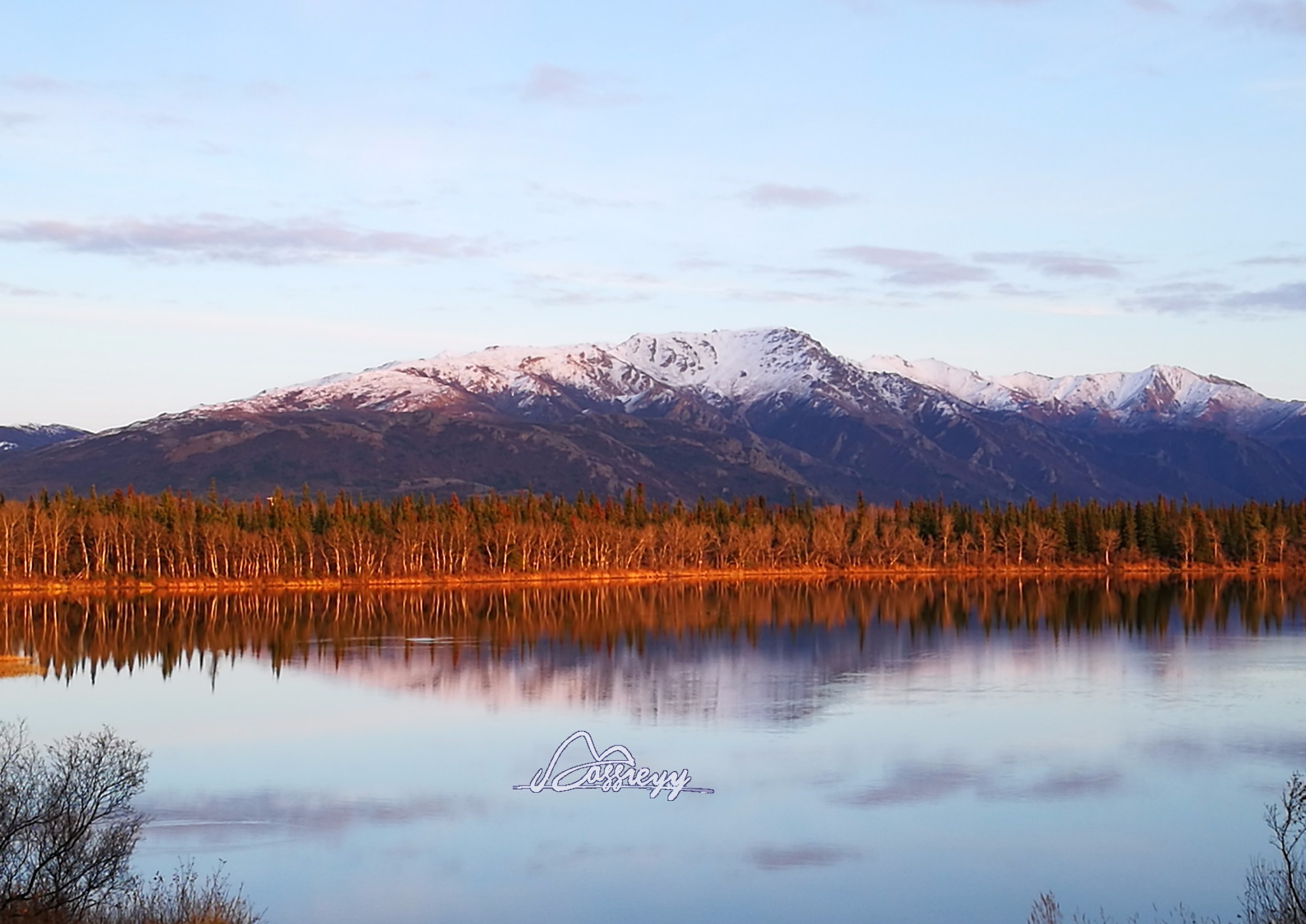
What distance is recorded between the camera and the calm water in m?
29.8

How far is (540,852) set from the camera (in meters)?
32.5

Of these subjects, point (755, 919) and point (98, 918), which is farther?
point (755, 919)

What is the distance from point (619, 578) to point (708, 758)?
390ft

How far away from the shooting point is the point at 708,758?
44.0 m

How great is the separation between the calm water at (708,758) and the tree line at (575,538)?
49034mm

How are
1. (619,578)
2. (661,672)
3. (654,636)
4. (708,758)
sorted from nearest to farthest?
(708,758) < (661,672) < (654,636) < (619,578)

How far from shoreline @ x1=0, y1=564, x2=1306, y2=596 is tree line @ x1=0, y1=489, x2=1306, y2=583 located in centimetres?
110

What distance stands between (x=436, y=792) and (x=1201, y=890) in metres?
20.3

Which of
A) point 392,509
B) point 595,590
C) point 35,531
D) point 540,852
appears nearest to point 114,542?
point 35,531

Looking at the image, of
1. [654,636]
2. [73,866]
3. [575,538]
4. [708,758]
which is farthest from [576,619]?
[73,866]

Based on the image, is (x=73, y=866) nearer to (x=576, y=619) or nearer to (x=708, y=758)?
(x=708, y=758)

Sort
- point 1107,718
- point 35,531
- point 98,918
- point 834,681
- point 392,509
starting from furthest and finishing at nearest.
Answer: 1. point 392,509
2. point 35,531
3. point 834,681
4. point 1107,718
5. point 98,918

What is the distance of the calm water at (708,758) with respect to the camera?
2980cm

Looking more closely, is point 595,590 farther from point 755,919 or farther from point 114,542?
point 755,919
